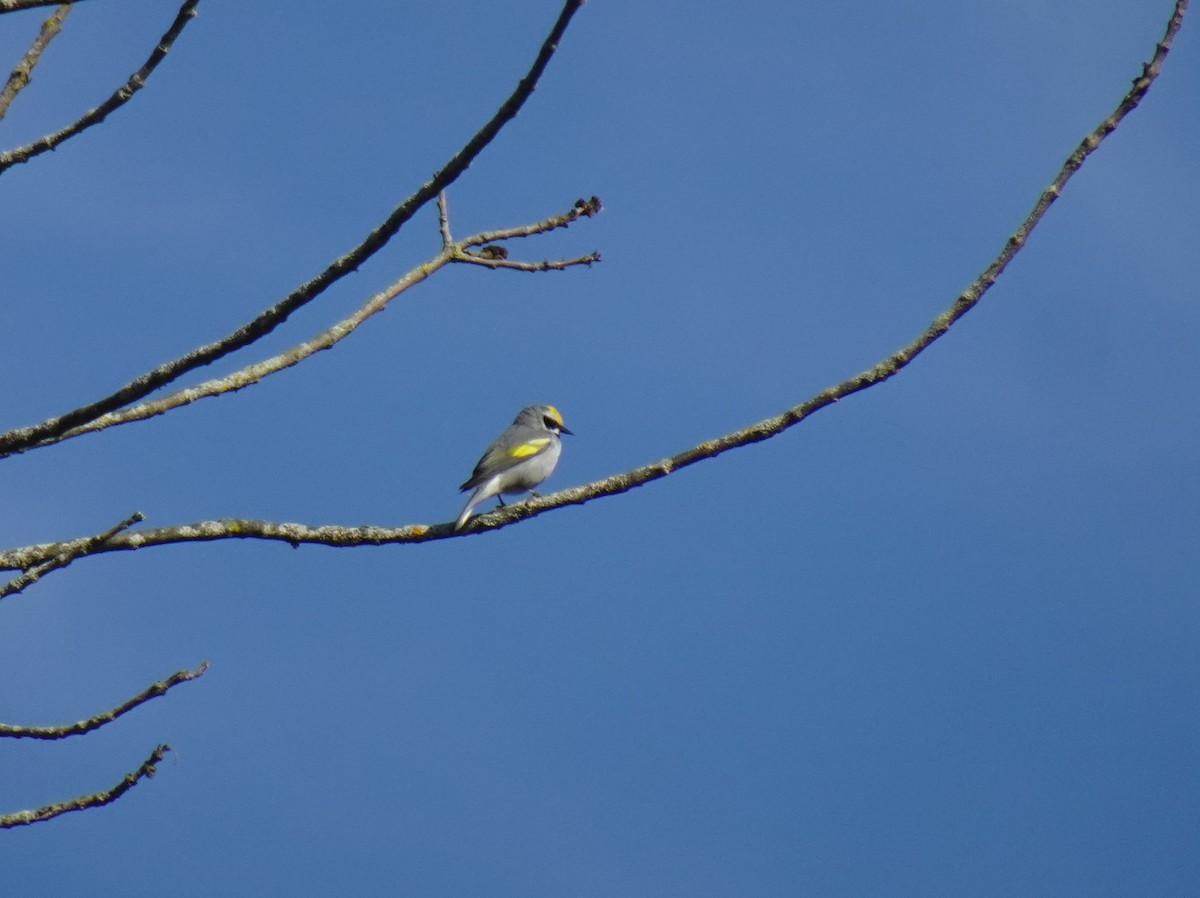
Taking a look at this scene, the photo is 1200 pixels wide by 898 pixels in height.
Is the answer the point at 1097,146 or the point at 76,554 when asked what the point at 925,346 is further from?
the point at 76,554

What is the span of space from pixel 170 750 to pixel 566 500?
72.3 inches

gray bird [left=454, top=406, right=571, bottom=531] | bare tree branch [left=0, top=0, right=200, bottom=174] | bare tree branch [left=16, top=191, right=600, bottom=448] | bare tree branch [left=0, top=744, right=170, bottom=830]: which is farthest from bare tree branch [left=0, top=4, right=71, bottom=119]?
gray bird [left=454, top=406, right=571, bottom=531]

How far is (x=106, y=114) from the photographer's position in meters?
4.40

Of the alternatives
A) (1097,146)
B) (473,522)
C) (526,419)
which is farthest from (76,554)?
(526,419)

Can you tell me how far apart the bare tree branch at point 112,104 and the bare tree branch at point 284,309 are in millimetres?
962

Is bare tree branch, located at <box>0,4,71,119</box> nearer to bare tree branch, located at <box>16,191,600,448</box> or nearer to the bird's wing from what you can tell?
bare tree branch, located at <box>16,191,600,448</box>

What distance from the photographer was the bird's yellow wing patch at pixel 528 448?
12977 mm

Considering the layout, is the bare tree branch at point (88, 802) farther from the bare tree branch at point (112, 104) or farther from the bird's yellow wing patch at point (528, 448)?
the bird's yellow wing patch at point (528, 448)

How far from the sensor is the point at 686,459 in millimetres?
5246

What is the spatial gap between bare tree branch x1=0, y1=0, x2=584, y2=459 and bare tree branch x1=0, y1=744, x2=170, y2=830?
3.86 ft

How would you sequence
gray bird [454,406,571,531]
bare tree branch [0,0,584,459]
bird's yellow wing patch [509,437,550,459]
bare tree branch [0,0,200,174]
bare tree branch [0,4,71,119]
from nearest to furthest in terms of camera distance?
bare tree branch [0,0,584,459], bare tree branch [0,0,200,174], bare tree branch [0,4,71,119], gray bird [454,406,571,531], bird's yellow wing patch [509,437,550,459]

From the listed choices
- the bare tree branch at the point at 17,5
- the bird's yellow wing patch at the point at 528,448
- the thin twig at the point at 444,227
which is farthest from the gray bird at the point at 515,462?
the bare tree branch at the point at 17,5

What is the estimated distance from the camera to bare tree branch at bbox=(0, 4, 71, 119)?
488cm

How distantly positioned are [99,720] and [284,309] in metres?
1.83
